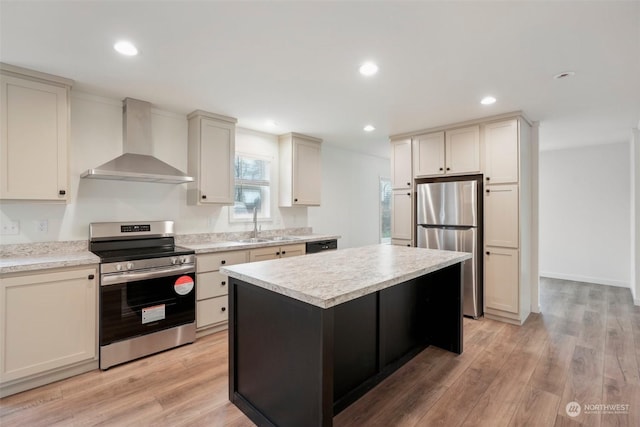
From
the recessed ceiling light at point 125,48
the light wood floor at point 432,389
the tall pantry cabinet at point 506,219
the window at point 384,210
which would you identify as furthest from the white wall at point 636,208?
the recessed ceiling light at point 125,48

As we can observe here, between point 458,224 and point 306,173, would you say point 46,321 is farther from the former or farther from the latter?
point 458,224

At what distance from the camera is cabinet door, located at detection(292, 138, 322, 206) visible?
4.47 m

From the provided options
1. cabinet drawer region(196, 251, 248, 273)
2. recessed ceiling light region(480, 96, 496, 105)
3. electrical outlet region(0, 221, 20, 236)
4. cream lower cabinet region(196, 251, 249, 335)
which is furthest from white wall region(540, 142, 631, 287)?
electrical outlet region(0, 221, 20, 236)

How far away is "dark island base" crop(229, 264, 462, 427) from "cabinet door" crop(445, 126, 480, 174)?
1.59 m

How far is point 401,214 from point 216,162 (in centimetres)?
259

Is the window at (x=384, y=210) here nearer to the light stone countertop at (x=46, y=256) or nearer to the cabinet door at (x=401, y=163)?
the cabinet door at (x=401, y=163)

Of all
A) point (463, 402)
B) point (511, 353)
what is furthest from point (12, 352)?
point (511, 353)

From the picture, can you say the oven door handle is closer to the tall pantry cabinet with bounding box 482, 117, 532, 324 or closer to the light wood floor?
the light wood floor

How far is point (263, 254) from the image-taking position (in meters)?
3.55

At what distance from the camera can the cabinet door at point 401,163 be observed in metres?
4.33

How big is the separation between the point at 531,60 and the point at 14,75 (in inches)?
153

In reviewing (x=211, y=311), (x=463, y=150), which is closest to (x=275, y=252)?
(x=211, y=311)

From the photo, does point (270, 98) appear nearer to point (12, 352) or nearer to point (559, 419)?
point (12, 352)

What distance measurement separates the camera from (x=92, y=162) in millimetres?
2980
